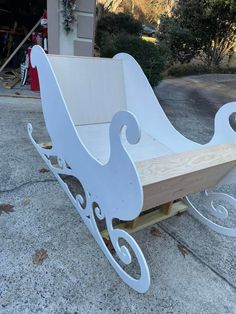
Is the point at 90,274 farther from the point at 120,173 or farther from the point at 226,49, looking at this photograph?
the point at 226,49

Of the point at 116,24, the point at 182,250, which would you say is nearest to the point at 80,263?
the point at 182,250

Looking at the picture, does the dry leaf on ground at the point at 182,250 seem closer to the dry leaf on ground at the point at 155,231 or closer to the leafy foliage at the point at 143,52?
the dry leaf on ground at the point at 155,231

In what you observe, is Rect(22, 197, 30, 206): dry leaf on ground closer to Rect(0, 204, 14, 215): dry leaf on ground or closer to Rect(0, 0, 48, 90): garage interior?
Rect(0, 204, 14, 215): dry leaf on ground

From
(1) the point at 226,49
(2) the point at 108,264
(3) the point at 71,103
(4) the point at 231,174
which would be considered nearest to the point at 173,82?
(1) the point at 226,49

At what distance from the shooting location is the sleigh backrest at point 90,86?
2.58 m

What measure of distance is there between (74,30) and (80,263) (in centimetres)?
393

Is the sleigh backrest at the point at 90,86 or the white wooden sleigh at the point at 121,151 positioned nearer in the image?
the white wooden sleigh at the point at 121,151

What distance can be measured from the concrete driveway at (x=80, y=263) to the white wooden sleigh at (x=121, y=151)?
0.10 metres

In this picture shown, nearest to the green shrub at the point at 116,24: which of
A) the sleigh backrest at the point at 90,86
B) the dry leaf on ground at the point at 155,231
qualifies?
the sleigh backrest at the point at 90,86

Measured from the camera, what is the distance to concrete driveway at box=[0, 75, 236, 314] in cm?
145

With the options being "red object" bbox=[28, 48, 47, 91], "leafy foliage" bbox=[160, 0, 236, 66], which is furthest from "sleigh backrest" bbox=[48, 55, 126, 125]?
"leafy foliage" bbox=[160, 0, 236, 66]

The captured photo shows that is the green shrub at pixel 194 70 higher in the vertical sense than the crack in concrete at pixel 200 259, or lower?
higher

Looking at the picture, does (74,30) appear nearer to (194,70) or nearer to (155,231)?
(155,231)

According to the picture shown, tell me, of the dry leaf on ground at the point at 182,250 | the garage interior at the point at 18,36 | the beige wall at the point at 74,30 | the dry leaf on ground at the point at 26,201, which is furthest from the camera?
the garage interior at the point at 18,36
